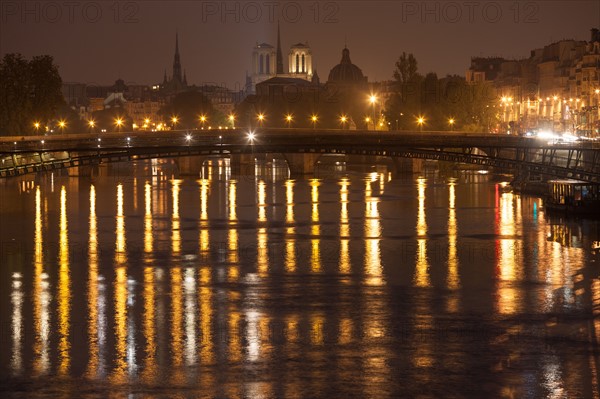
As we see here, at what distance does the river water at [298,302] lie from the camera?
1211 inches

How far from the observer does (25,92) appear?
368 ft

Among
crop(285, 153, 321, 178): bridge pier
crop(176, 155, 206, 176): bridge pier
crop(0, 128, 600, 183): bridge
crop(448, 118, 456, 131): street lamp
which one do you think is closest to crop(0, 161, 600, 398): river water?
crop(0, 128, 600, 183): bridge

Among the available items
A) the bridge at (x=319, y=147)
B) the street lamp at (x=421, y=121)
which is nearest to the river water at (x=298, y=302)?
the bridge at (x=319, y=147)

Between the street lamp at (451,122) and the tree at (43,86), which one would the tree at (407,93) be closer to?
the street lamp at (451,122)

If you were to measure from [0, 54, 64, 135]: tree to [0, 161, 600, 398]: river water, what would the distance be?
3647 cm

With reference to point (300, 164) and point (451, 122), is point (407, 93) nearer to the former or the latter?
point (451, 122)

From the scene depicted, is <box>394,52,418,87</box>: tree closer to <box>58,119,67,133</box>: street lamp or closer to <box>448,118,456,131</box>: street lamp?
<box>448,118,456,131</box>: street lamp

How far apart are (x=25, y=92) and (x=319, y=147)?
104ft

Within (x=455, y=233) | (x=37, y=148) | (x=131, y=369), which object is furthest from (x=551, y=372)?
(x=37, y=148)

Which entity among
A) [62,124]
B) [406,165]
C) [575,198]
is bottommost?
[575,198]

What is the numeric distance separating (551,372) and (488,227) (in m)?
33.6

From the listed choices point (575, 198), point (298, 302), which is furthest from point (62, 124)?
point (298, 302)

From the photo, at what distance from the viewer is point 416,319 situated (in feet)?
124

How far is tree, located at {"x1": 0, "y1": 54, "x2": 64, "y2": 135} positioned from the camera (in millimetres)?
110875
